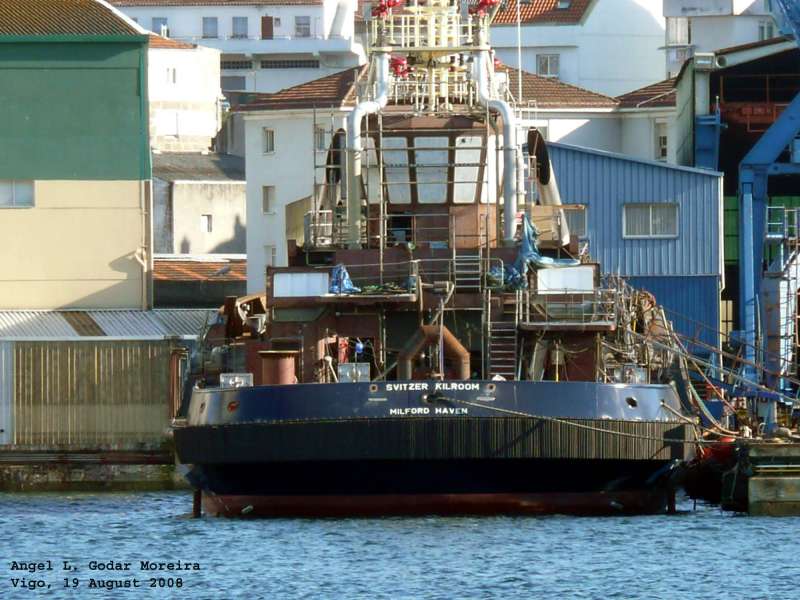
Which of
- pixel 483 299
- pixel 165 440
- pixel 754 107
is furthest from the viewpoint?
pixel 754 107

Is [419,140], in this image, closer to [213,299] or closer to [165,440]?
[165,440]

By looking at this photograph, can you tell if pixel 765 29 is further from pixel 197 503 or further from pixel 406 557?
pixel 406 557

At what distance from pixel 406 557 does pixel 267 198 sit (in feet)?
156

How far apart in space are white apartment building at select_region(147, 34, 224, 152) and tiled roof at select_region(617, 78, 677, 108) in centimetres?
2635

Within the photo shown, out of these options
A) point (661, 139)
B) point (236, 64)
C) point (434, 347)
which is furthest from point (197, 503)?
point (236, 64)

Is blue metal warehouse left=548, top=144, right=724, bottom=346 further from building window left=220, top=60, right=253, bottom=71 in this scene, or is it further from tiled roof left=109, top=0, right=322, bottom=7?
building window left=220, top=60, right=253, bottom=71

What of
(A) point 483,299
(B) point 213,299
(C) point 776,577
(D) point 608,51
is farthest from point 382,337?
(D) point 608,51

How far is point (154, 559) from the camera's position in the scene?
123ft

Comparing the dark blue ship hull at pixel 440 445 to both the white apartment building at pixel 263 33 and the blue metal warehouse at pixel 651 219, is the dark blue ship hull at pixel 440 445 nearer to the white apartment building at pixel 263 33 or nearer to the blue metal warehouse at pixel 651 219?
the blue metal warehouse at pixel 651 219

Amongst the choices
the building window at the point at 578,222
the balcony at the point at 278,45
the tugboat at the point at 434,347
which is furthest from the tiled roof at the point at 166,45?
the tugboat at the point at 434,347

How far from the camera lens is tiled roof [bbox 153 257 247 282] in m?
72.1

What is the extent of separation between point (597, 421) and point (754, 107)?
31.8 meters

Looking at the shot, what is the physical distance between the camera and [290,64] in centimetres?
12531

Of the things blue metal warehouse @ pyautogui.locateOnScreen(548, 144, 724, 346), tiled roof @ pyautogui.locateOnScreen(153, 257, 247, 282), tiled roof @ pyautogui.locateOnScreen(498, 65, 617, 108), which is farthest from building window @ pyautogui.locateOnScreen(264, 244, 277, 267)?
blue metal warehouse @ pyautogui.locateOnScreen(548, 144, 724, 346)
